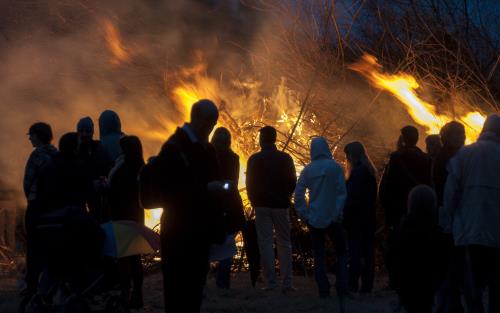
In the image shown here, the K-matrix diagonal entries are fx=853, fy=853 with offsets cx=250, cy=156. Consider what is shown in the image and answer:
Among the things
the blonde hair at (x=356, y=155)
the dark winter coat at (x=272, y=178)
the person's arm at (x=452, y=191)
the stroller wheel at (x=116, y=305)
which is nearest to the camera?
the person's arm at (x=452, y=191)

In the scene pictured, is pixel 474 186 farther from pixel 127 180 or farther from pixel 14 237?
pixel 14 237

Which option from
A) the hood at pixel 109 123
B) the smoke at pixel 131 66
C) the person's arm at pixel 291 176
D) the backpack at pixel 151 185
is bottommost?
the backpack at pixel 151 185

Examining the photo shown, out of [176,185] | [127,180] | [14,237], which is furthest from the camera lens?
[14,237]

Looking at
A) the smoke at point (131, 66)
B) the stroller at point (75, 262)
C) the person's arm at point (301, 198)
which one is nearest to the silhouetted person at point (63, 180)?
the stroller at point (75, 262)

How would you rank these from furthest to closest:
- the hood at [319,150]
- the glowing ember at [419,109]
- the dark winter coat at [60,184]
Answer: the glowing ember at [419,109]
the hood at [319,150]
the dark winter coat at [60,184]

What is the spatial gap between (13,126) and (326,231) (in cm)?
864

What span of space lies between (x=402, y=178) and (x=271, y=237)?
203cm

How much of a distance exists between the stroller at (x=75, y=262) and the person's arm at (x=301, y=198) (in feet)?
8.76

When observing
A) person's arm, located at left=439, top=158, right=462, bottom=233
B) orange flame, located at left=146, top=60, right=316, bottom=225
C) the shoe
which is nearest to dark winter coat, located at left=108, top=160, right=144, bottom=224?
the shoe

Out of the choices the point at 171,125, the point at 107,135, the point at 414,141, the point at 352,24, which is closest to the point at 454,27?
the point at 352,24

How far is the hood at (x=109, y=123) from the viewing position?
9086 millimetres

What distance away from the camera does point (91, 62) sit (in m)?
16.1

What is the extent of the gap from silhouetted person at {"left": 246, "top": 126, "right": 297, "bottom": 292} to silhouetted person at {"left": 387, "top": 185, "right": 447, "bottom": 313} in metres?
3.86

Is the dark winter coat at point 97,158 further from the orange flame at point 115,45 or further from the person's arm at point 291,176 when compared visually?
the orange flame at point 115,45
